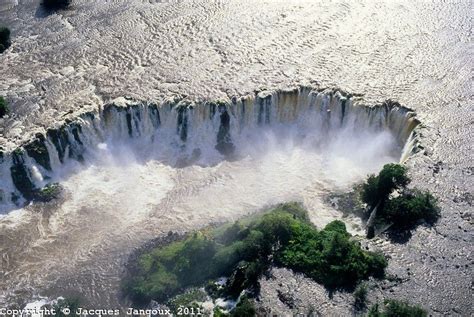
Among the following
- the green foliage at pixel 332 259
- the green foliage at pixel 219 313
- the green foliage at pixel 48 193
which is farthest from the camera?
the green foliage at pixel 48 193

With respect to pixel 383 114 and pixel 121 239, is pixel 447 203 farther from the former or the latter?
pixel 121 239

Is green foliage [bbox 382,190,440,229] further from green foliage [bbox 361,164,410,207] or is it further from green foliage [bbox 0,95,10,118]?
green foliage [bbox 0,95,10,118]

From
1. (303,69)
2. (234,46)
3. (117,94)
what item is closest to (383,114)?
(303,69)

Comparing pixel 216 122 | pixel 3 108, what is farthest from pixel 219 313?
pixel 3 108

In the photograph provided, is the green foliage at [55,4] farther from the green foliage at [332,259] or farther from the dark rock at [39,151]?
the green foliage at [332,259]

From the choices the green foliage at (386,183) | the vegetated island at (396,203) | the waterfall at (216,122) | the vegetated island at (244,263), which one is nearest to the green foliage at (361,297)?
the vegetated island at (244,263)

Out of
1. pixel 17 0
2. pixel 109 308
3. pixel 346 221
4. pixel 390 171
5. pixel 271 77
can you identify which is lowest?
pixel 109 308

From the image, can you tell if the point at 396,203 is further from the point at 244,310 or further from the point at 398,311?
the point at 244,310
